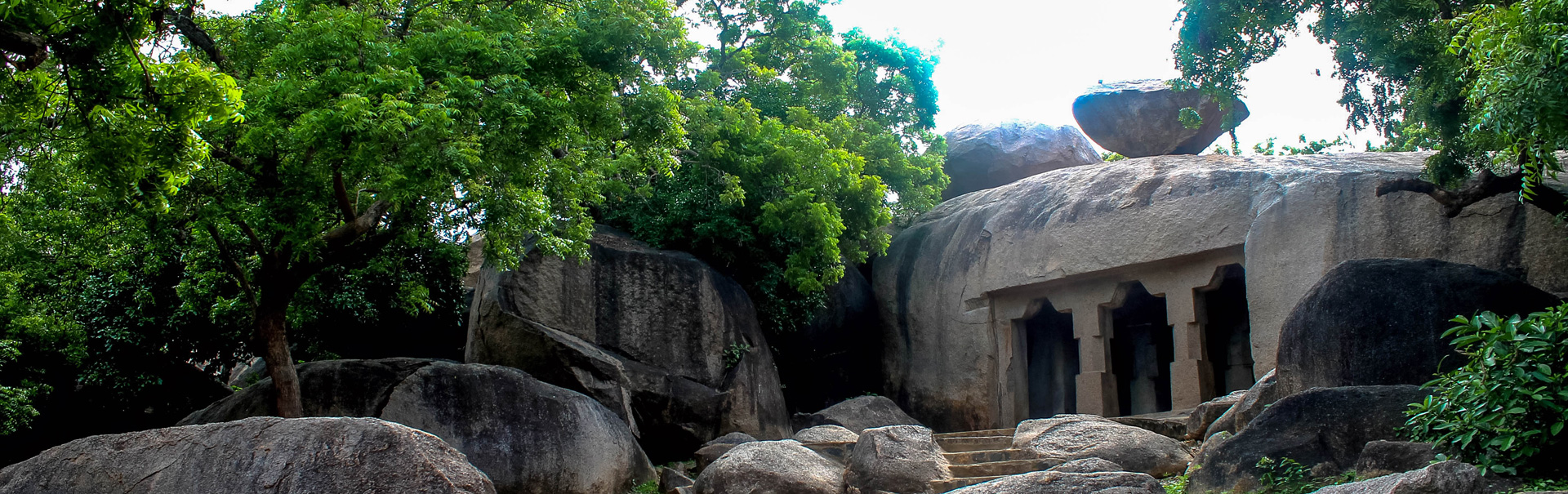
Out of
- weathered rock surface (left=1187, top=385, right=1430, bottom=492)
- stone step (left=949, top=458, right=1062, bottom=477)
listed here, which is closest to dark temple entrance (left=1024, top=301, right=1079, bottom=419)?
stone step (left=949, top=458, right=1062, bottom=477)

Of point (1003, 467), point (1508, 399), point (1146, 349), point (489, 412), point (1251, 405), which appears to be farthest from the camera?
point (1146, 349)

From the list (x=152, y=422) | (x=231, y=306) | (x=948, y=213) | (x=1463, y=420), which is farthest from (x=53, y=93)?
(x=948, y=213)

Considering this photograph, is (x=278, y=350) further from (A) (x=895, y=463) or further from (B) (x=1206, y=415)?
(B) (x=1206, y=415)

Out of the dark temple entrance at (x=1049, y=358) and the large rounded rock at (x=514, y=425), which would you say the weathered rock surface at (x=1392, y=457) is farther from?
the dark temple entrance at (x=1049, y=358)

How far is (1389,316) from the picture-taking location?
816 cm

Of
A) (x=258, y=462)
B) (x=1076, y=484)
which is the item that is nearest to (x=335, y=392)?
(x=258, y=462)

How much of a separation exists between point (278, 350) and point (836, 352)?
10496 mm

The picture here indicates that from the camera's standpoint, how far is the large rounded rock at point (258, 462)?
17.8ft

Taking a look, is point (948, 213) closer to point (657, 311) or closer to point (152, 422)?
point (657, 311)

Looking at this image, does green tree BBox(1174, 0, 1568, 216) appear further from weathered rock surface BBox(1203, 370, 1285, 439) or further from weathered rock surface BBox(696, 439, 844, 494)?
weathered rock surface BBox(696, 439, 844, 494)

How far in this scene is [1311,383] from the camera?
8469 mm

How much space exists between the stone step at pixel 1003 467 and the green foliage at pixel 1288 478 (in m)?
2.93

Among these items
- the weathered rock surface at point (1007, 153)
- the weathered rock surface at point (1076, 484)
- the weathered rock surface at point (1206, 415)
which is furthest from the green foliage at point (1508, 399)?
the weathered rock surface at point (1007, 153)

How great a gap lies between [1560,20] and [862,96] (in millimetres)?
16559
